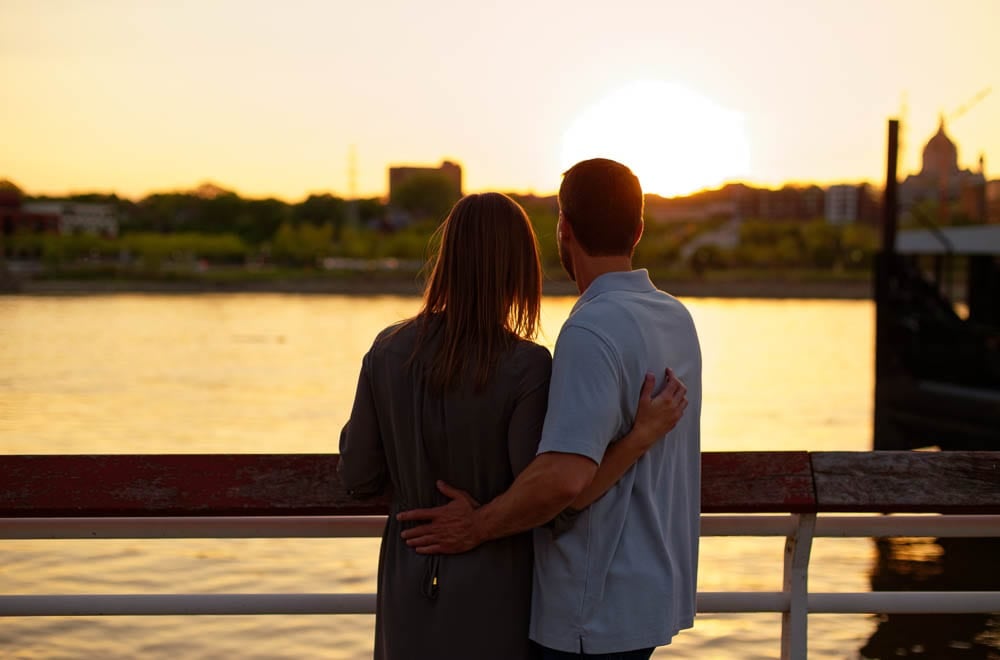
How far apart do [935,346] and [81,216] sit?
505 feet

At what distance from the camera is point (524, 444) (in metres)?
2.26

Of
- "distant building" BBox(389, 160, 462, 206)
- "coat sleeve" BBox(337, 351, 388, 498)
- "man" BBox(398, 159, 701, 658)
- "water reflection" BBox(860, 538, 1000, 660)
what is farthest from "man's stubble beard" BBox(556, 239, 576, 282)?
"distant building" BBox(389, 160, 462, 206)

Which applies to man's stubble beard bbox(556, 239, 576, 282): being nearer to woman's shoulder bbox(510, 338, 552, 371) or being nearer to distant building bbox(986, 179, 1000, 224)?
woman's shoulder bbox(510, 338, 552, 371)

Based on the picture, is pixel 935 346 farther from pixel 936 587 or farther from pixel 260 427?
pixel 260 427

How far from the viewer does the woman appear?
225cm

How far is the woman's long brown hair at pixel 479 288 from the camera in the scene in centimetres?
224

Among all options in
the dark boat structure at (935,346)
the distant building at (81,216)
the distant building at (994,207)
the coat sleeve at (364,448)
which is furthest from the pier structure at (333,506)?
the distant building at (81,216)

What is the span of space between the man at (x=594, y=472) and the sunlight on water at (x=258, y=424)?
14.6 ft

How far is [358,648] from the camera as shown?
23.8ft

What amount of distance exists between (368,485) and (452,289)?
0.43 meters

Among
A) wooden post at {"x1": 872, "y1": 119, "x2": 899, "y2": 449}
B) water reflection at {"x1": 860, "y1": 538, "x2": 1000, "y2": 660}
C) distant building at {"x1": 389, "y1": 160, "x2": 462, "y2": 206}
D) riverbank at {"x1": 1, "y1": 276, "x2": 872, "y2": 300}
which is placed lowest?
riverbank at {"x1": 1, "y1": 276, "x2": 872, "y2": 300}

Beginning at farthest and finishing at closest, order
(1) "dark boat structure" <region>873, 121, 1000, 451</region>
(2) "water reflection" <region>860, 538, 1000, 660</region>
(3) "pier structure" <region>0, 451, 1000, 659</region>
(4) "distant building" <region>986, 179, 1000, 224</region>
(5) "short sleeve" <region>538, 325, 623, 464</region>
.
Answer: (4) "distant building" <region>986, 179, 1000, 224</region>
(1) "dark boat structure" <region>873, 121, 1000, 451</region>
(2) "water reflection" <region>860, 538, 1000, 660</region>
(3) "pier structure" <region>0, 451, 1000, 659</region>
(5) "short sleeve" <region>538, 325, 623, 464</region>

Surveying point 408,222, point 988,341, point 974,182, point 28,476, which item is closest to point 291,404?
point 974,182

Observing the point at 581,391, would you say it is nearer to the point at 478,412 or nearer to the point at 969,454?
the point at 478,412
